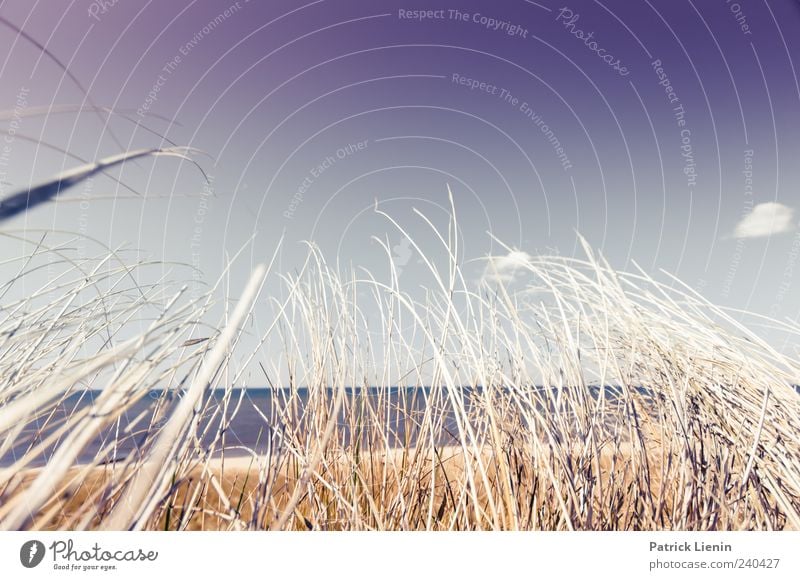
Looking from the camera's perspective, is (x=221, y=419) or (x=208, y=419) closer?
(x=221, y=419)

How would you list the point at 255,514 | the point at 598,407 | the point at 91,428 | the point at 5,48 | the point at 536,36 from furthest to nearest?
the point at 536,36, the point at 5,48, the point at 598,407, the point at 255,514, the point at 91,428

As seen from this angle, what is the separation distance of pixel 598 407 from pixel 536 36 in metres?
1.06

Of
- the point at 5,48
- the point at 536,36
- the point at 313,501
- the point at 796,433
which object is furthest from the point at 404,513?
the point at 5,48

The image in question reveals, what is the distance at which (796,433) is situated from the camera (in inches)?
36.4
